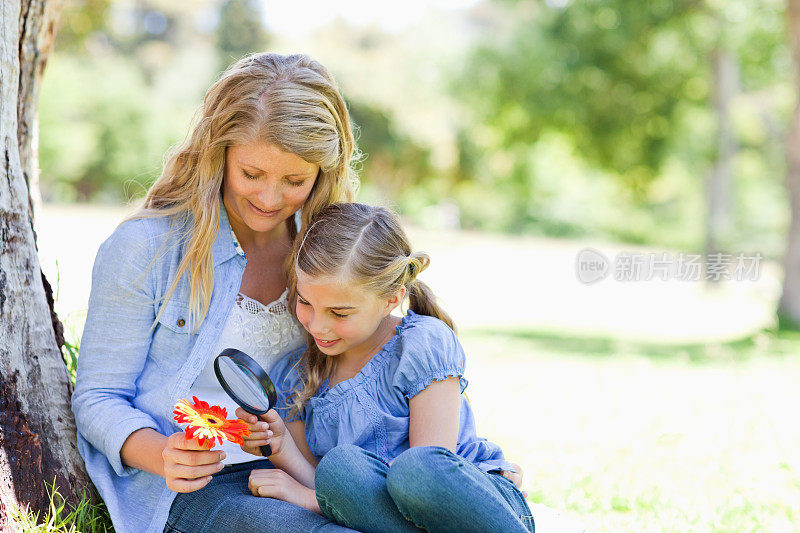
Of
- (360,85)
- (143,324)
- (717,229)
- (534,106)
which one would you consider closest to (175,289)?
(143,324)

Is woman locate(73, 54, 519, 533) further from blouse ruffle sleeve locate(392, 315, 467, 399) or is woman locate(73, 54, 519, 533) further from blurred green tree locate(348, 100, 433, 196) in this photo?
blurred green tree locate(348, 100, 433, 196)

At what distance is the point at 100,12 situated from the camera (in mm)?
14430

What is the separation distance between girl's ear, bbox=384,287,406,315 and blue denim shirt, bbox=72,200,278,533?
0.50m

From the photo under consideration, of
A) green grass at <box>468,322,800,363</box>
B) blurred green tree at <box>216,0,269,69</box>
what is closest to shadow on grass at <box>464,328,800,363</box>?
green grass at <box>468,322,800,363</box>

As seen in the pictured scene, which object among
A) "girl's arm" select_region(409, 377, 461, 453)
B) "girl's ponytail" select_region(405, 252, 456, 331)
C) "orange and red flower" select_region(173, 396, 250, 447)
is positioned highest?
"girl's ponytail" select_region(405, 252, 456, 331)

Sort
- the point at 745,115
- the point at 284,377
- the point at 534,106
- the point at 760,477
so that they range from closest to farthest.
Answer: the point at 284,377
the point at 760,477
the point at 534,106
the point at 745,115

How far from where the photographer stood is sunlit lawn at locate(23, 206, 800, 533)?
3311 millimetres

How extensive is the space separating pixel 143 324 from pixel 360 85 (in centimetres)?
2600

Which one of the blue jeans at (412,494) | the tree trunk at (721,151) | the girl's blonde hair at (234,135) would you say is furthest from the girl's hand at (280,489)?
the tree trunk at (721,151)

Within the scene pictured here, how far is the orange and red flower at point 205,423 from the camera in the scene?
75.5 inches

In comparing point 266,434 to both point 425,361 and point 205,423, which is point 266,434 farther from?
point 425,361

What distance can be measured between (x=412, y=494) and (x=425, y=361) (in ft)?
1.53

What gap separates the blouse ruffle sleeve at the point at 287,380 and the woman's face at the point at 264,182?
0.43 meters

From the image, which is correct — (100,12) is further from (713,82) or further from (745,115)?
(745,115)
